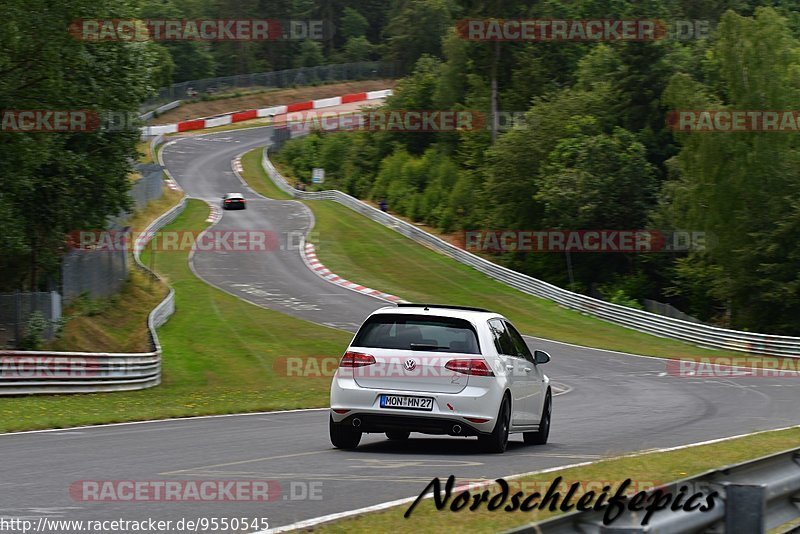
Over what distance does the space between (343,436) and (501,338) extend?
2.15 metres

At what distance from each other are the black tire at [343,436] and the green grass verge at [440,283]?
1118 inches

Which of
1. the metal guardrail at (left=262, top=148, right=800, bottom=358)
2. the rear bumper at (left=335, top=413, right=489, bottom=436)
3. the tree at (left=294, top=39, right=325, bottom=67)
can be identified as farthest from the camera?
the tree at (left=294, top=39, right=325, bottom=67)

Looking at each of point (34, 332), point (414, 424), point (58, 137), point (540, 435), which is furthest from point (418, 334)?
point (58, 137)

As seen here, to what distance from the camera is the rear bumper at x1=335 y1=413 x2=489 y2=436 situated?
1184cm

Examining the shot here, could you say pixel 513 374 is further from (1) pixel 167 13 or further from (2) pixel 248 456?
(1) pixel 167 13

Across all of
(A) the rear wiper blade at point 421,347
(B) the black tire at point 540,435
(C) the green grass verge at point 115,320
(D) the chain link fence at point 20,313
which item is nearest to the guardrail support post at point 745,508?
(A) the rear wiper blade at point 421,347

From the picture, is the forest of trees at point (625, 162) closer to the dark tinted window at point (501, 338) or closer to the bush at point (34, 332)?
the bush at point (34, 332)

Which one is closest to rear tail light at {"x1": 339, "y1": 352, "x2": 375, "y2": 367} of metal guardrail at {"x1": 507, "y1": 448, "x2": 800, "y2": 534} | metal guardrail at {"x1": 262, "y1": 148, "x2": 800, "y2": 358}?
metal guardrail at {"x1": 507, "y1": 448, "x2": 800, "y2": 534}

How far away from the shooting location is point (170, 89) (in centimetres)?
11806

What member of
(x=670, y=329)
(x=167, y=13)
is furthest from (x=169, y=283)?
(x=167, y=13)

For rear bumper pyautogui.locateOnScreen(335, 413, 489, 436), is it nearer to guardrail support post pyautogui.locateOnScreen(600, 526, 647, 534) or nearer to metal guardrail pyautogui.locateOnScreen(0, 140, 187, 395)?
guardrail support post pyautogui.locateOnScreen(600, 526, 647, 534)

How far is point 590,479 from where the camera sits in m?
9.62

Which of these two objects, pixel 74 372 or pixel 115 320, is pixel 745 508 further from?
pixel 115 320

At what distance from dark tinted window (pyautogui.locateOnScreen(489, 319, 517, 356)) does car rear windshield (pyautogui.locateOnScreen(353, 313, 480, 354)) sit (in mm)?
472
